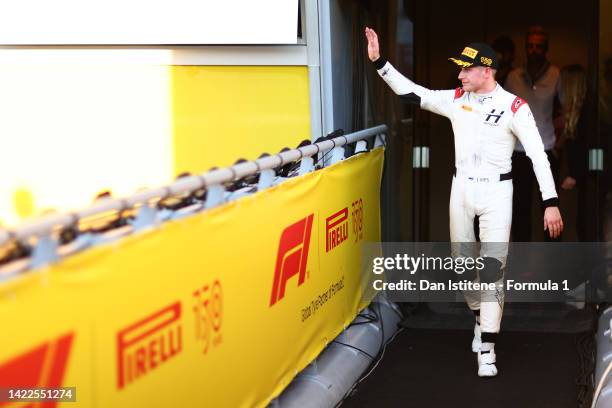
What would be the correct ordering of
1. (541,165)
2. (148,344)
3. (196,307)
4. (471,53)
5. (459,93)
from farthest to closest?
(459,93) < (471,53) < (541,165) < (196,307) < (148,344)

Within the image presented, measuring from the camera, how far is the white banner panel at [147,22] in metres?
6.52

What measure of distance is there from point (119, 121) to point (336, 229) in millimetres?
2204

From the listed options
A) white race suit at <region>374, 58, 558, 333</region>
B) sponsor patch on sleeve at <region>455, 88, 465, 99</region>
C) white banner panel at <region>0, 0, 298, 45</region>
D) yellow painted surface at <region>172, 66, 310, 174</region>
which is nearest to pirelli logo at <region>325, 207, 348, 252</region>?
white race suit at <region>374, 58, 558, 333</region>

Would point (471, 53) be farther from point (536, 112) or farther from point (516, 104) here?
point (536, 112)

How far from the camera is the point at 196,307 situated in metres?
3.55

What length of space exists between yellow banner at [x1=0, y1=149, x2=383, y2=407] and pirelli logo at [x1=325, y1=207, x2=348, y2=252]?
0.01 meters

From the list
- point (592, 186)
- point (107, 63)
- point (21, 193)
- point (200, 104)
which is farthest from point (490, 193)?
point (21, 193)

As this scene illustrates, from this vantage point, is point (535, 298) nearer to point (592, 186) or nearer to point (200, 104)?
point (592, 186)

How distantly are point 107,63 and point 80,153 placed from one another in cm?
70

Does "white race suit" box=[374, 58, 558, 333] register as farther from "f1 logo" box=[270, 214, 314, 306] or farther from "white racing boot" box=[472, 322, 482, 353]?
"f1 logo" box=[270, 214, 314, 306]

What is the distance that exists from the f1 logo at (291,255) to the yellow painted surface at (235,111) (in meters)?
1.81

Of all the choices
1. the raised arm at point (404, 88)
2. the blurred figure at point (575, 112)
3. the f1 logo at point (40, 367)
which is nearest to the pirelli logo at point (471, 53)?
the raised arm at point (404, 88)

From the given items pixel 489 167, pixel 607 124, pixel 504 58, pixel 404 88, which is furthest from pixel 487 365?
pixel 504 58

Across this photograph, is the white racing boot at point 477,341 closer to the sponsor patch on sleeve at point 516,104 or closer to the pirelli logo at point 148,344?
the sponsor patch on sleeve at point 516,104
